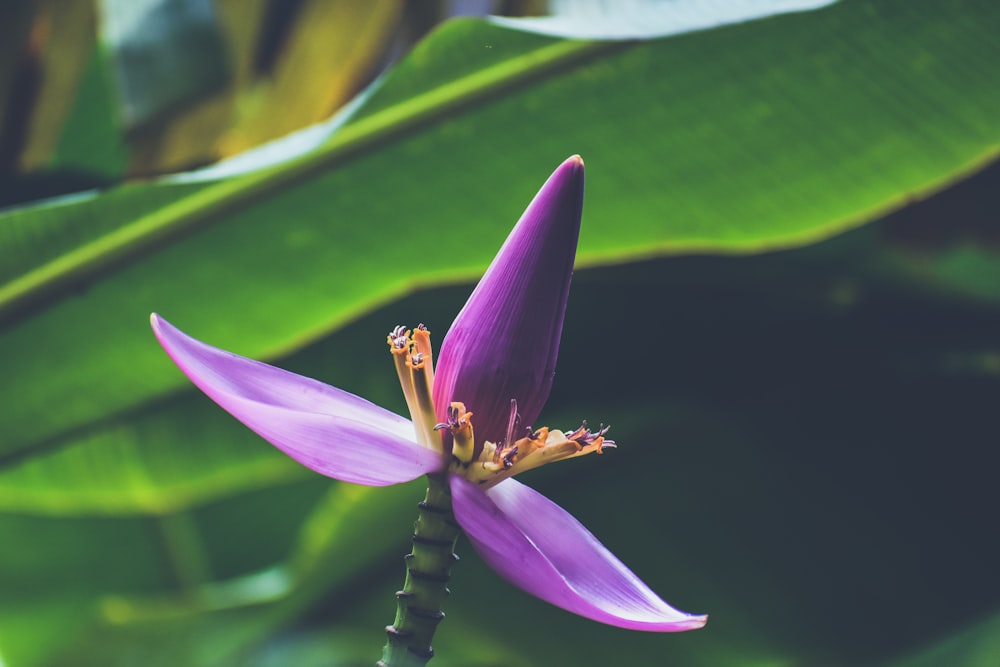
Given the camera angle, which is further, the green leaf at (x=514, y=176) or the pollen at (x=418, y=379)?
the green leaf at (x=514, y=176)

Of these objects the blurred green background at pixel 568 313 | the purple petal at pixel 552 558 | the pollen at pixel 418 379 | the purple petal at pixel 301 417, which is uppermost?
the purple petal at pixel 301 417

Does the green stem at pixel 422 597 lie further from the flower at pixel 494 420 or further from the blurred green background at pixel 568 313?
the blurred green background at pixel 568 313

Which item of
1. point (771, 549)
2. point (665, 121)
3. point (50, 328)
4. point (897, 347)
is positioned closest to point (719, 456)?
point (771, 549)

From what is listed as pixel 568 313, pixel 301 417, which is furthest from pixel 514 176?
pixel 301 417

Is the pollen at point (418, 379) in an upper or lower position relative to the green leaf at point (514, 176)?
upper

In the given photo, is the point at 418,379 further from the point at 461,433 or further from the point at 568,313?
the point at 568,313

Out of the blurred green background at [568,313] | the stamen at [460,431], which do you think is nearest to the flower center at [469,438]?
the stamen at [460,431]

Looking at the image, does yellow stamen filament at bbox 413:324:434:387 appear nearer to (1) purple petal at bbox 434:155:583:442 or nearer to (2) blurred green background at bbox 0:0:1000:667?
(1) purple petal at bbox 434:155:583:442
